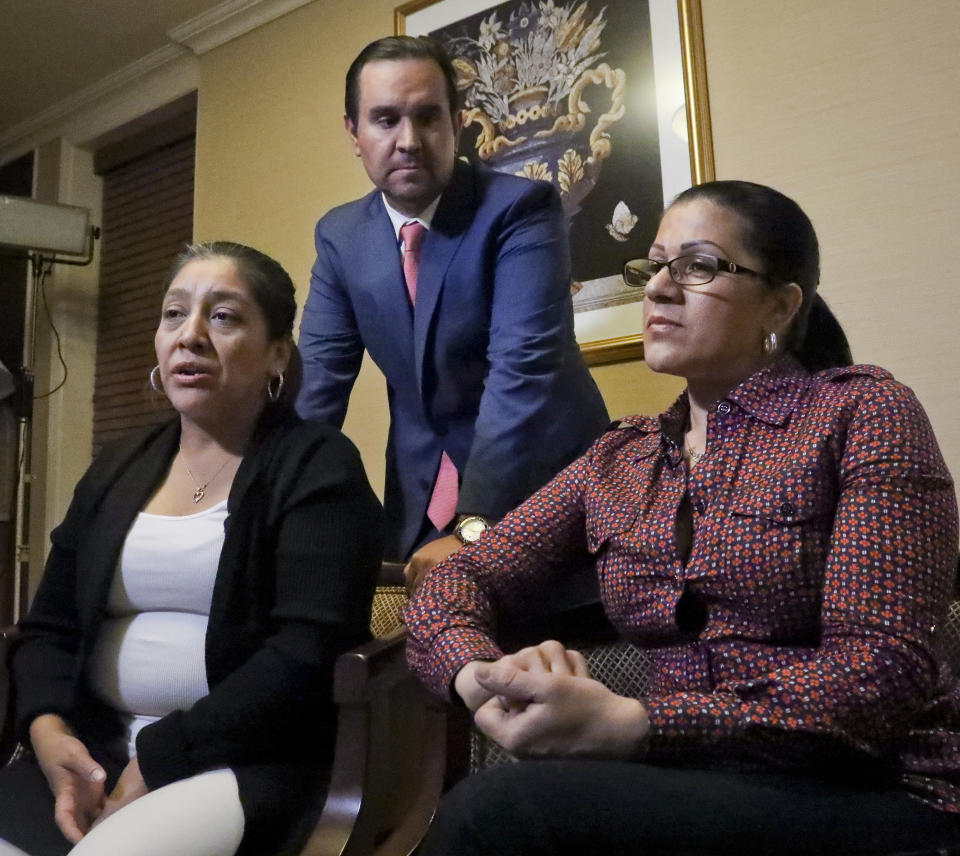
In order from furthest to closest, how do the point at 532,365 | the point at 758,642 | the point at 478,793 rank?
the point at 532,365
the point at 758,642
the point at 478,793

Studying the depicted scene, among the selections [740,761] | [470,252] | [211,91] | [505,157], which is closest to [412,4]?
[505,157]

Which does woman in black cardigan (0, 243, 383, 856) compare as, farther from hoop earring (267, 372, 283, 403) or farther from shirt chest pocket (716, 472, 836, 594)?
shirt chest pocket (716, 472, 836, 594)

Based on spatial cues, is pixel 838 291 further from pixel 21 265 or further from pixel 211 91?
pixel 21 265

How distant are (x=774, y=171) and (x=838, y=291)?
29cm

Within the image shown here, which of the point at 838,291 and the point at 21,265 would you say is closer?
the point at 838,291

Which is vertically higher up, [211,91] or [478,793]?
[211,91]

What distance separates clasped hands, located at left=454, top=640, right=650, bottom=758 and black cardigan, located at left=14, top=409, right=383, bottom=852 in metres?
0.32

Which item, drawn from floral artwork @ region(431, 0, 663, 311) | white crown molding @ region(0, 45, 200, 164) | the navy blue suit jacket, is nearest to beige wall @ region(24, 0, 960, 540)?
floral artwork @ region(431, 0, 663, 311)

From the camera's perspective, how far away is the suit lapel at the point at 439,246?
1.75 metres

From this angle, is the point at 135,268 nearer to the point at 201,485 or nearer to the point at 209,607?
the point at 201,485

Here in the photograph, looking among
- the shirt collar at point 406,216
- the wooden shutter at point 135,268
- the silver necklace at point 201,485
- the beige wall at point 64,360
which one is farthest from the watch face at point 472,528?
the beige wall at point 64,360

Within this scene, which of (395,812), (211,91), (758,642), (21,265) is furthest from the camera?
(21,265)

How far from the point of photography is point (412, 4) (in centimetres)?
254

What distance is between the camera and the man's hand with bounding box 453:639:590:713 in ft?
2.86
